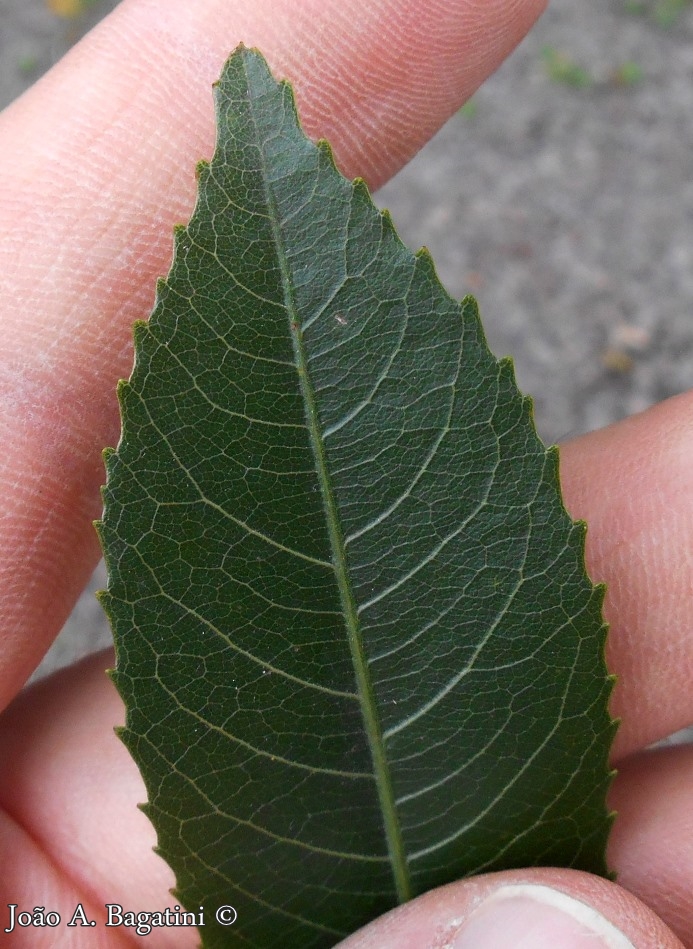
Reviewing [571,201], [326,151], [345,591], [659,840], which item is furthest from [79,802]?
[571,201]

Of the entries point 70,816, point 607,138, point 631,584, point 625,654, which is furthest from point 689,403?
point 607,138

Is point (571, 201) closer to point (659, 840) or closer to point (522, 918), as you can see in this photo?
point (659, 840)

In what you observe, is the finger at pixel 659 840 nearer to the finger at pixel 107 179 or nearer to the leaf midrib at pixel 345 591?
the leaf midrib at pixel 345 591

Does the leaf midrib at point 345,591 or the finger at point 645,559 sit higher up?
the finger at point 645,559

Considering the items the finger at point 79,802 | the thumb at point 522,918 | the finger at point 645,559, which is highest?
the finger at point 645,559

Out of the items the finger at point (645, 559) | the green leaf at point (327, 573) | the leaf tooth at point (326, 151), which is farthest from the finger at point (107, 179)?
the finger at point (645, 559)

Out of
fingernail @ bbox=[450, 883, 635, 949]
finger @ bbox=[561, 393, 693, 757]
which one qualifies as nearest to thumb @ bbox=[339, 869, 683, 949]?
fingernail @ bbox=[450, 883, 635, 949]

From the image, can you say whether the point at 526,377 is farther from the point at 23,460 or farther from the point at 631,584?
the point at 23,460
